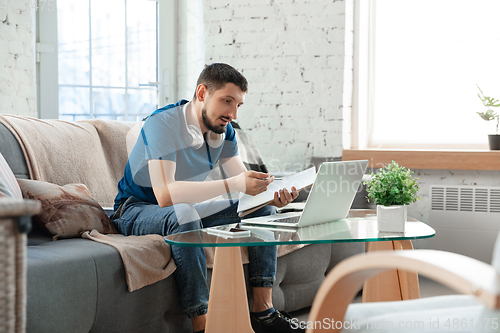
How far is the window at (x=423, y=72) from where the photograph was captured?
120 inches

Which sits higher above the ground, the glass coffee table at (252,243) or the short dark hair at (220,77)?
the short dark hair at (220,77)

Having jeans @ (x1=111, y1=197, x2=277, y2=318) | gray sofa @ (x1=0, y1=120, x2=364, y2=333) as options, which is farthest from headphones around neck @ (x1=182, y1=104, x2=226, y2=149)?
gray sofa @ (x1=0, y1=120, x2=364, y2=333)

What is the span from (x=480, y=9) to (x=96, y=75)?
2.51 metres

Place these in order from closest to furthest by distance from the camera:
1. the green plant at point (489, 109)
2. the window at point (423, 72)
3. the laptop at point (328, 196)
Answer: the laptop at point (328, 196) < the green plant at point (489, 109) < the window at point (423, 72)

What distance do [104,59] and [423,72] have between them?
2.13 metres

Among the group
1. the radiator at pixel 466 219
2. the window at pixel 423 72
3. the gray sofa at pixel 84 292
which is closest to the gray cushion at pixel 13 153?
the gray sofa at pixel 84 292

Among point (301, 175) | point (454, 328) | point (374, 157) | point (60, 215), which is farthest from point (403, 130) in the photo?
point (454, 328)

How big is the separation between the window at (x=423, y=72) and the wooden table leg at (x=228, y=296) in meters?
1.93

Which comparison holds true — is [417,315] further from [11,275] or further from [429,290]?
Result: [429,290]

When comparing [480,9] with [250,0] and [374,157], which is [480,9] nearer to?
[374,157]

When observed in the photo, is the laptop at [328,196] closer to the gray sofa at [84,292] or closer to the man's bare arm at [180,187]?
the man's bare arm at [180,187]

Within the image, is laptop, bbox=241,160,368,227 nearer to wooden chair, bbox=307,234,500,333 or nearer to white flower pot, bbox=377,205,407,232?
white flower pot, bbox=377,205,407,232

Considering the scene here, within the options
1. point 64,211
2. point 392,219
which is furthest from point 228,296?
point 64,211

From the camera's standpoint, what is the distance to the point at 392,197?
1.52m
